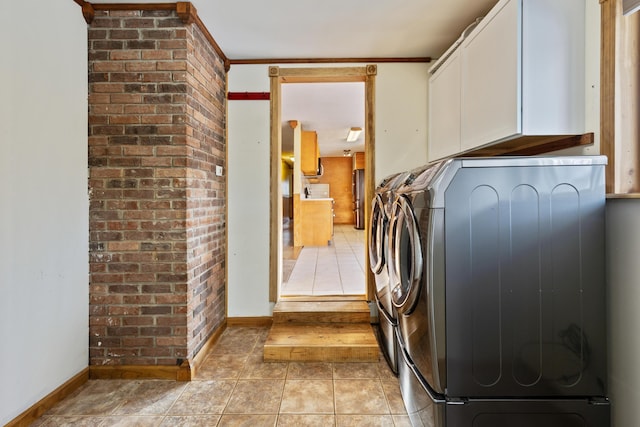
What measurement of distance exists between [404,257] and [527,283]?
57cm

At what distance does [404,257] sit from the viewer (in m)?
1.73

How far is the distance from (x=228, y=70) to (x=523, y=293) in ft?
9.13

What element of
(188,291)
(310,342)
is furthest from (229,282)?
Answer: (310,342)

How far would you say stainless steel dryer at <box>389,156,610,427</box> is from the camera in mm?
1383

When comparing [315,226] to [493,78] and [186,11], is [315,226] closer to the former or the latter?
[186,11]

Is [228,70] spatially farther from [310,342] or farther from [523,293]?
[523,293]

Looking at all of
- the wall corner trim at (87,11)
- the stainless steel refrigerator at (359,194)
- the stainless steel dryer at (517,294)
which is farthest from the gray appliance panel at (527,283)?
the stainless steel refrigerator at (359,194)

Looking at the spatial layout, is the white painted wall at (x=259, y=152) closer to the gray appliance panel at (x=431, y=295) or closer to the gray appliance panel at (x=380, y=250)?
the gray appliance panel at (x=380, y=250)

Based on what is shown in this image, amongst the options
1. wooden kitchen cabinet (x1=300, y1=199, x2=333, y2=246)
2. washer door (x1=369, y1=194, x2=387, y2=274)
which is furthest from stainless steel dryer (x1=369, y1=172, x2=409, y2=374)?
wooden kitchen cabinet (x1=300, y1=199, x2=333, y2=246)

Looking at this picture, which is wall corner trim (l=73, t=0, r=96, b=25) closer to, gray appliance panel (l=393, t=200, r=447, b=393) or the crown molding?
the crown molding

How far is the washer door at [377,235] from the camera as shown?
222 centimetres

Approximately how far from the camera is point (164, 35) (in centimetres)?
206

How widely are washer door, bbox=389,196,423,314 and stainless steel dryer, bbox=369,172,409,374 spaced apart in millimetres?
191

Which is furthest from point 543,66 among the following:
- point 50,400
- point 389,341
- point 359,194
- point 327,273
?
point 359,194
